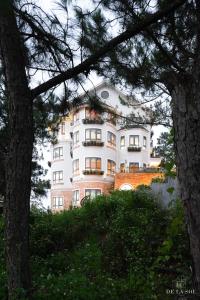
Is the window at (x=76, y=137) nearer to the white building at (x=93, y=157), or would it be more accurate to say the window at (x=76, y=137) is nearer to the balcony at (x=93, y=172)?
the white building at (x=93, y=157)

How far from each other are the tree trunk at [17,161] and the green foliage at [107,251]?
956 millimetres

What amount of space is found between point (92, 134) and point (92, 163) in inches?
116

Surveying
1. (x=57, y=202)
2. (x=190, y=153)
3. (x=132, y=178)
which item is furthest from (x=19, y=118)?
(x=57, y=202)

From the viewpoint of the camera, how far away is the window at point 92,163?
4744cm

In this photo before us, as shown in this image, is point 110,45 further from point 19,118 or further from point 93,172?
point 93,172

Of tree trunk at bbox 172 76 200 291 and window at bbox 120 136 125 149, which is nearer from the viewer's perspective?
tree trunk at bbox 172 76 200 291

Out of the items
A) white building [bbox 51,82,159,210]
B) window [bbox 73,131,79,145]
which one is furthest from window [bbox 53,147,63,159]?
window [bbox 73,131,79,145]

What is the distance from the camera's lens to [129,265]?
33.4 feet

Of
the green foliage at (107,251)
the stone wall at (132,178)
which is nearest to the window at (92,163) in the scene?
the stone wall at (132,178)

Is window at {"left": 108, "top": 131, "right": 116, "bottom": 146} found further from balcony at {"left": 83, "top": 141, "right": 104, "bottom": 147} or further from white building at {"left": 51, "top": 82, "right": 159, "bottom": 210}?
balcony at {"left": 83, "top": 141, "right": 104, "bottom": 147}

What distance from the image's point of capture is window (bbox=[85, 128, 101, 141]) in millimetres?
Answer: 47750

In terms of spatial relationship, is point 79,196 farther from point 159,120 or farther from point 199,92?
point 199,92

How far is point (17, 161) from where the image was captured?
658 cm

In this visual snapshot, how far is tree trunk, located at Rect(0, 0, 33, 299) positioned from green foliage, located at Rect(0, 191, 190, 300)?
96 centimetres
